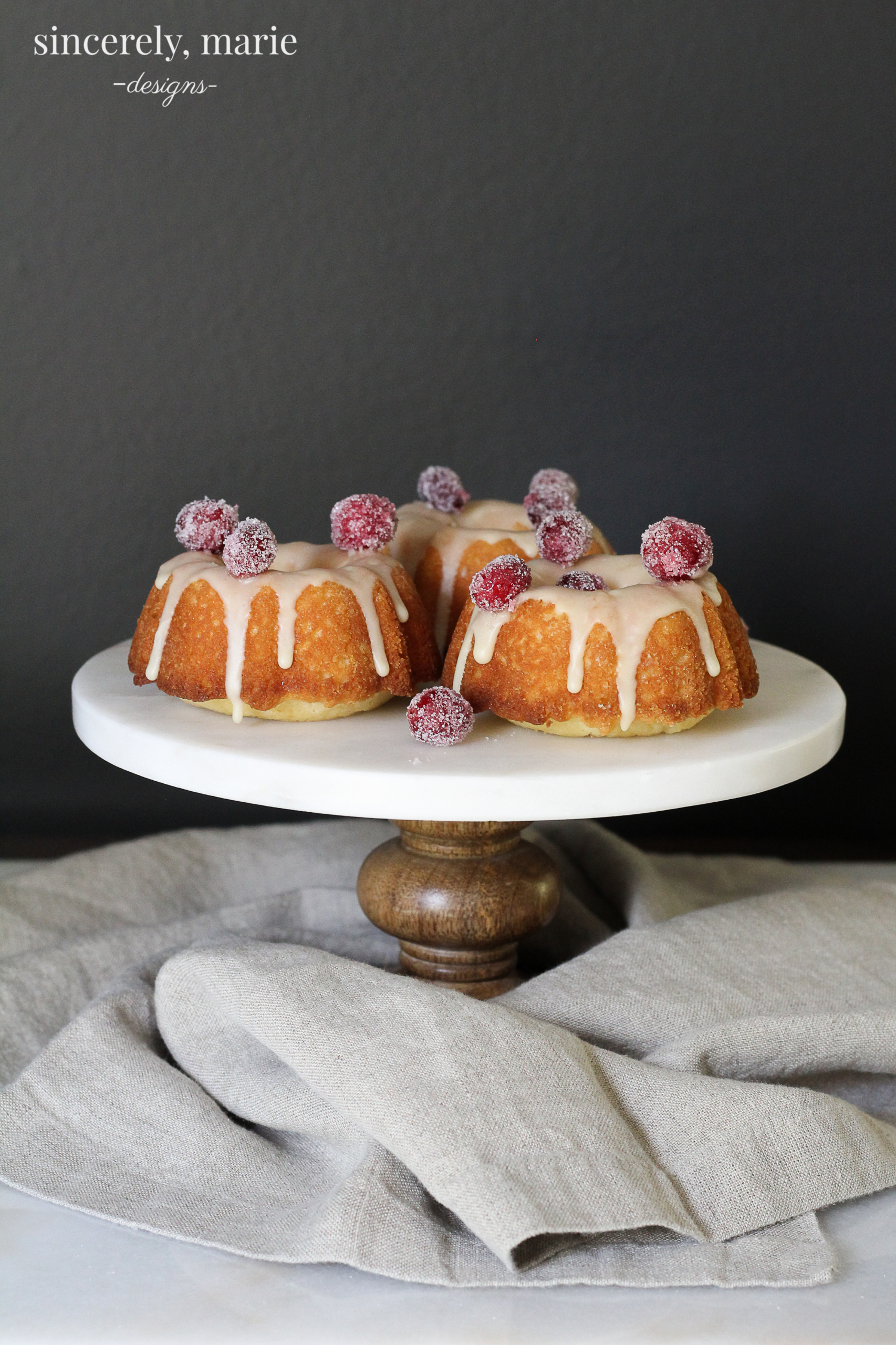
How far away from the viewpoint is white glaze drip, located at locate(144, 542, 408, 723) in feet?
3.87

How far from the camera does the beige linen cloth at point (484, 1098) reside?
0.98 meters

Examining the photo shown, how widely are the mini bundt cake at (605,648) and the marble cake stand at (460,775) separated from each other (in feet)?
0.08

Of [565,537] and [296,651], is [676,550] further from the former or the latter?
[296,651]

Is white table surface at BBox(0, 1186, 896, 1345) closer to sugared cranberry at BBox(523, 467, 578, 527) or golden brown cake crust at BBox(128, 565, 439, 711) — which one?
golden brown cake crust at BBox(128, 565, 439, 711)

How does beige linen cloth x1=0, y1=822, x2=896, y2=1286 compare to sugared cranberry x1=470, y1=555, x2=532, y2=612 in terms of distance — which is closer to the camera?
beige linen cloth x1=0, y1=822, x2=896, y2=1286

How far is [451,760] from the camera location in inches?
43.7

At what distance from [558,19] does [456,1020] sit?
1.33 meters

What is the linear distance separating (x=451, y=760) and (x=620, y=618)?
7.3 inches

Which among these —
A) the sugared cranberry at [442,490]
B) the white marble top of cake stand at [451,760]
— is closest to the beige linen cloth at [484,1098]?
the white marble top of cake stand at [451,760]

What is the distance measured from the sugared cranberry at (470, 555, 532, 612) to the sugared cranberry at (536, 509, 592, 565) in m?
0.06

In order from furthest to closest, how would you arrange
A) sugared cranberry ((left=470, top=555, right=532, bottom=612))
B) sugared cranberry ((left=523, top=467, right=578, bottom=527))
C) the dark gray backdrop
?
the dark gray backdrop < sugared cranberry ((left=523, top=467, right=578, bottom=527)) < sugared cranberry ((left=470, top=555, right=532, bottom=612))

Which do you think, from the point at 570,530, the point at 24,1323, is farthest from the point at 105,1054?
the point at 570,530

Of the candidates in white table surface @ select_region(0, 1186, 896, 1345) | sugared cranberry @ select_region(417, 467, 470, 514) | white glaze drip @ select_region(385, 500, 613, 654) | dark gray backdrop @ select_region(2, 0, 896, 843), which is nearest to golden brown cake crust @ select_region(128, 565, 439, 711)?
white glaze drip @ select_region(385, 500, 613, 654)

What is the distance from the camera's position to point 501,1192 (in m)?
0.95
